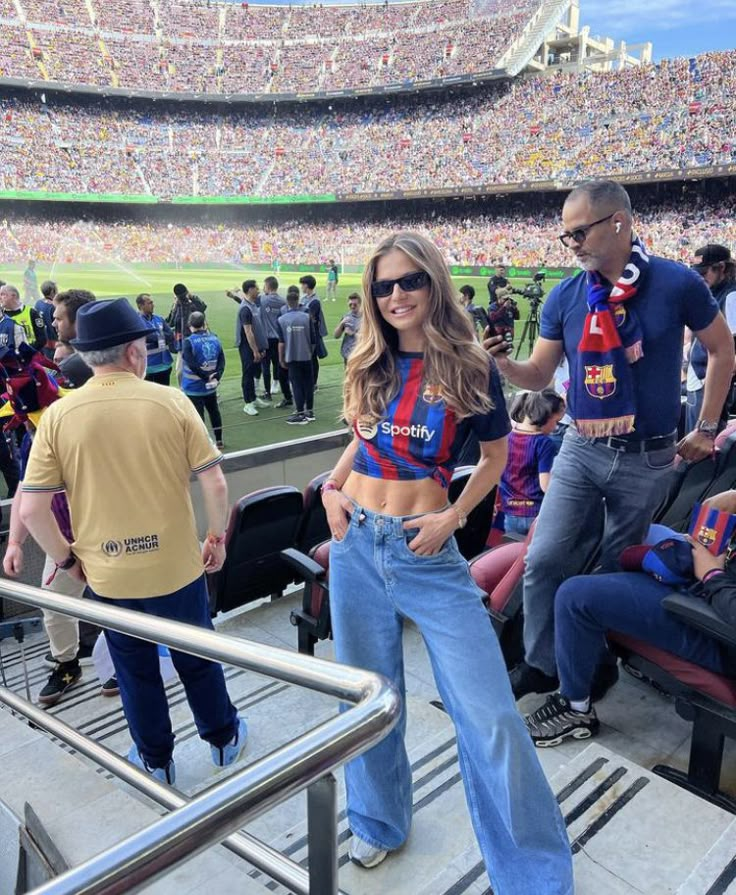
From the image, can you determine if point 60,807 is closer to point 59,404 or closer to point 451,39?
point 59,404

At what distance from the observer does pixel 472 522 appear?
407 centimetres

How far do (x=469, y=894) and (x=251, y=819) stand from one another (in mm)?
1237

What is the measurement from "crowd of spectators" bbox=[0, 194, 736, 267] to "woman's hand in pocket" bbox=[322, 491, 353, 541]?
28.8 metres

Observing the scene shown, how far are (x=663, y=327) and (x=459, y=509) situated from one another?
43.7 inches

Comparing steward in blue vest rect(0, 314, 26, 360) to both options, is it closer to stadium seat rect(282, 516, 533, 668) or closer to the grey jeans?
stadium seat rect(282, 516, 533, 668)

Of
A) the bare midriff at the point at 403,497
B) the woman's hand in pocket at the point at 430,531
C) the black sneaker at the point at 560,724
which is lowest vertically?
the black sneaker at the point at 560,724

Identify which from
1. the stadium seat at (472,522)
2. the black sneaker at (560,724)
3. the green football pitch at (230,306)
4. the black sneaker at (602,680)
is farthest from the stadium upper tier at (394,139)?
the black sneaker at (560,724)

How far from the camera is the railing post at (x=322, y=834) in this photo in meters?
1.07

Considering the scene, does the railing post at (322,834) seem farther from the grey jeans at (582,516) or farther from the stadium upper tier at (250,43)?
the stadium upper tier at (250,43)

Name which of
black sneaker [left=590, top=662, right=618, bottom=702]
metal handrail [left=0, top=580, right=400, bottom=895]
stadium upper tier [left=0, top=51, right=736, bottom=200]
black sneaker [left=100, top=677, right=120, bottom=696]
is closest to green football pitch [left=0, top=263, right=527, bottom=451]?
metal handrail [left=0, top=580, right=400, bottom=895]

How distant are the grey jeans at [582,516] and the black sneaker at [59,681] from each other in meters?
2.37

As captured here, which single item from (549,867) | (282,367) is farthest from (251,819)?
(282,367)

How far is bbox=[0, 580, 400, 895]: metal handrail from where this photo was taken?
30.7 inches

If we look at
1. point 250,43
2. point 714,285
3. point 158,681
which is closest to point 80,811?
point 158,681
